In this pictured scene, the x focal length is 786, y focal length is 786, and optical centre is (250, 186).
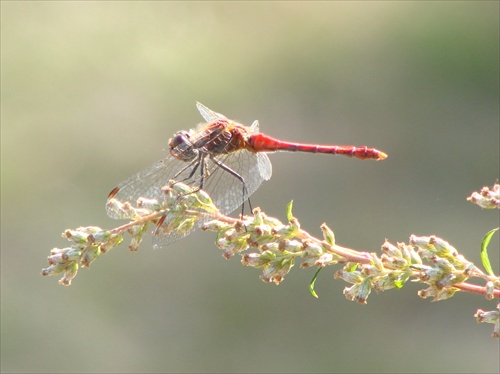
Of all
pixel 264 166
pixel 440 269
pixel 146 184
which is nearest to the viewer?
pixel 440 269

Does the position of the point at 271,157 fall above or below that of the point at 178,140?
above

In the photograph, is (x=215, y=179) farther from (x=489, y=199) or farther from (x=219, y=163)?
(x=489, y=199)

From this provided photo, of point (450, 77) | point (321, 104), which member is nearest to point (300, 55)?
point (321, 104)

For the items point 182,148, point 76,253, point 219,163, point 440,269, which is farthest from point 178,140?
point 440,269

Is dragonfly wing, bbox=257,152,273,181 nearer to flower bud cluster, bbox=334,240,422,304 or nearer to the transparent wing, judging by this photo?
the transparent wing

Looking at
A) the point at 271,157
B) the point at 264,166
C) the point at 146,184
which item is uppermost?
the point at 271,157

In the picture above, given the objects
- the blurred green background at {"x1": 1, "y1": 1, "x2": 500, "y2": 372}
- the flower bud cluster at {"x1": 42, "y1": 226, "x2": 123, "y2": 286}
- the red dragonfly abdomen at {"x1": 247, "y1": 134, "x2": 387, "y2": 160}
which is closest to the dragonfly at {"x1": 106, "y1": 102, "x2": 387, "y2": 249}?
the red dragonfly abdomen at {"x1": 247, "y1": 134, "x2": 387, "y2": 160}

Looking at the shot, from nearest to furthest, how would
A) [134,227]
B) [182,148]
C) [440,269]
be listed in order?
[440,269]
[134,227]
[182,148]

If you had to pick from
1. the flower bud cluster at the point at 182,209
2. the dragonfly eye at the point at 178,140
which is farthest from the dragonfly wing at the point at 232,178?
the flower bud cluster at the point at 182,209
